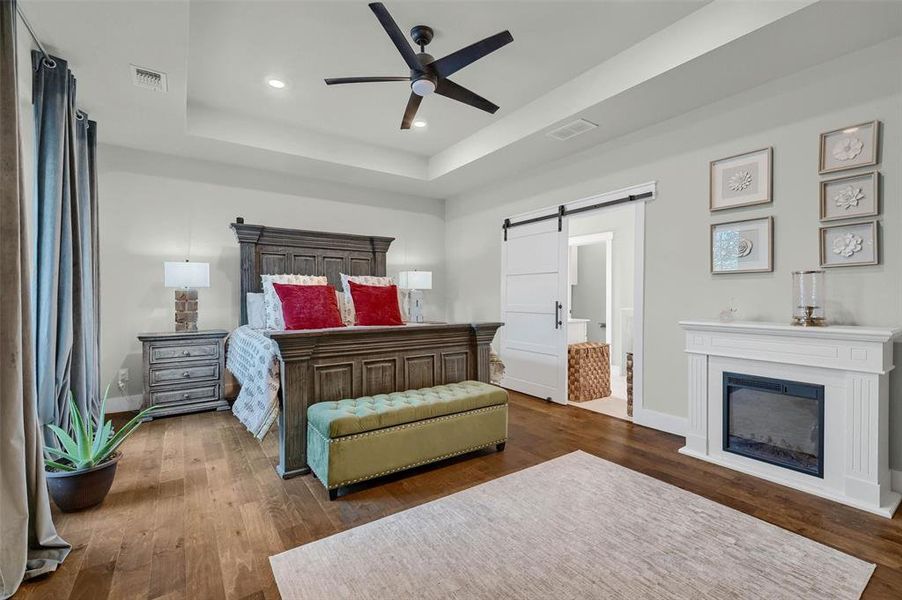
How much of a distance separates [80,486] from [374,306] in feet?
8.61

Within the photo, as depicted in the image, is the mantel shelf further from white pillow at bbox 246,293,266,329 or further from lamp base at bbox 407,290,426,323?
white pillow at bbox 246,293,266,329

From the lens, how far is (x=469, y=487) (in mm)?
2520

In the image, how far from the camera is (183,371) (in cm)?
399

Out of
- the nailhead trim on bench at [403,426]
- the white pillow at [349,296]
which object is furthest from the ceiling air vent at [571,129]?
the nailhead trim on bench at [403,426]

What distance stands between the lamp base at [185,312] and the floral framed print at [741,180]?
5.08 meters

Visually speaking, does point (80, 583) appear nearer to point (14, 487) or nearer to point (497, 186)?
point (14, 487)

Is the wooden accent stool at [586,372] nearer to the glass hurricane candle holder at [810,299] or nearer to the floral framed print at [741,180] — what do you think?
the floral framed print at [741,180]

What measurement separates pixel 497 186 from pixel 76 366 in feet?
15.2

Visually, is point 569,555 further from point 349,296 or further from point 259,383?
point 349,296

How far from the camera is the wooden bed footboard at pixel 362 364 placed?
2615 mm

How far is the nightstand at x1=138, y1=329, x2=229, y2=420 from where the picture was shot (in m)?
3.85

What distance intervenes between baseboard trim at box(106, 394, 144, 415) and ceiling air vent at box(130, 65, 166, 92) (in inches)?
116

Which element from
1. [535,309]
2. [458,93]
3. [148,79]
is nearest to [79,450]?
[148,79]

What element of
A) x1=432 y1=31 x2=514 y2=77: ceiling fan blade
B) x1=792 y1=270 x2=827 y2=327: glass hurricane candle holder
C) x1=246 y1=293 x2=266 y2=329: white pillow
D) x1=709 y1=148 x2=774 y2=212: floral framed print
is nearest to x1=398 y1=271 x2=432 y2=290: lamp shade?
x1=246 y1=293 x2=266 y2=329: white pillow
